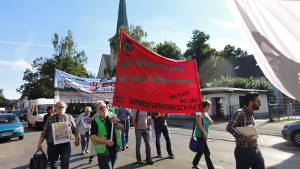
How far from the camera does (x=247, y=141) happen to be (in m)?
3.78

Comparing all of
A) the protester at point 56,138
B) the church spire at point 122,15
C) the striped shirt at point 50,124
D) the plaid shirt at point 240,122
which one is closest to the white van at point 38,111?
the striped shirt at point 50,124

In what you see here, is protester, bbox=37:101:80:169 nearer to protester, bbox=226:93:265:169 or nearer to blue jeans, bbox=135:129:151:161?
blue jeans, bbox=135:129:151:161

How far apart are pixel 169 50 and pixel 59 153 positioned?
3805 centimetres

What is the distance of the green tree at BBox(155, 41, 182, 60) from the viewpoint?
42.0m

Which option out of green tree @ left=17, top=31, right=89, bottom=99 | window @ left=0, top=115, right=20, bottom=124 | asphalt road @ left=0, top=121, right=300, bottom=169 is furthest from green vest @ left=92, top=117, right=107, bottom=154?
green tree @ left=17, top=31, right=89, bottom=99

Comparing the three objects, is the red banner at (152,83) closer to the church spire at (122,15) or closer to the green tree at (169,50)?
the green tree at (169,50)

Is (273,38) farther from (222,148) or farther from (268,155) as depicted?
(222,148)

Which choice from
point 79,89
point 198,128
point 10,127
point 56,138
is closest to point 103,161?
point 56,138

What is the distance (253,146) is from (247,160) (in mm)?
226

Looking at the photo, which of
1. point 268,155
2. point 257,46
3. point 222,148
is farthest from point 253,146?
point 222,148

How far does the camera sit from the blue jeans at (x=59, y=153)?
16.5ft

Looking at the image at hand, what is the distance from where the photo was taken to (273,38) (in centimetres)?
121

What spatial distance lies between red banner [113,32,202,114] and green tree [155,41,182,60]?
3842 centimetres

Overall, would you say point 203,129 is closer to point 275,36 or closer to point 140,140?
point 140,140
